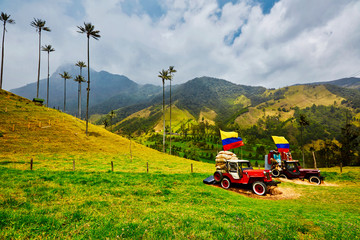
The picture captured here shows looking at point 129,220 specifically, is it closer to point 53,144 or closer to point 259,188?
point 259,188

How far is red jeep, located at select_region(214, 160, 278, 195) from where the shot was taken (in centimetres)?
1425

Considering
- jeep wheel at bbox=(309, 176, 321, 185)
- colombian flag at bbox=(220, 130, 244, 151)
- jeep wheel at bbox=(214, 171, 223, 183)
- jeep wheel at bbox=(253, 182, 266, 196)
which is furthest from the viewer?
jeep wheel at bbox=(309, 176, 321, 185)

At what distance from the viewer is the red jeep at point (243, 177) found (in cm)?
1425

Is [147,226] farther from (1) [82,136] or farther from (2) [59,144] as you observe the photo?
(1) [82,136]

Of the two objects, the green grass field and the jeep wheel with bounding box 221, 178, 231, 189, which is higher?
the green grass field

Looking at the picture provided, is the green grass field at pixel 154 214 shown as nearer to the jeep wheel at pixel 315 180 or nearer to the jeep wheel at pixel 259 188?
the jeep wheel at pixel 259 188

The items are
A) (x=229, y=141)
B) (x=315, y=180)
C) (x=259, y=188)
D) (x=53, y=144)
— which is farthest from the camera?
(x=53, y=144)

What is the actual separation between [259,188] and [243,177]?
5.16 ft

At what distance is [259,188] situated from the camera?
1419 centimetres

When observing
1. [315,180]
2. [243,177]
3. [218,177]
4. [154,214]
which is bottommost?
[315,180]

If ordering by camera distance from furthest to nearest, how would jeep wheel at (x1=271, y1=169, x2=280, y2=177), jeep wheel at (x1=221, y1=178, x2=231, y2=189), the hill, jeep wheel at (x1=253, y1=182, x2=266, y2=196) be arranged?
1. the hill
2. jeep wheel at (x1=271, y1=169, x2=280, y2=177)
3. jeep wheel at (x1=221, y1=178, x2=231, y2=189)
4. jeep wheel at (x1=253, y1=182, x2=266, y2=196)

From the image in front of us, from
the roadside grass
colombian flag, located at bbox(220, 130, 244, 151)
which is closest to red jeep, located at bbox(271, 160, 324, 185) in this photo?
colombian flag, located at bbox(220, 130, 244, 151)

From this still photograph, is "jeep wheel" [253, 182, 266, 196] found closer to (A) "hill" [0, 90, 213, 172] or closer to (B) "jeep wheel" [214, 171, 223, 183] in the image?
(B) "jeep wheel" [214, 171, 223, 183]

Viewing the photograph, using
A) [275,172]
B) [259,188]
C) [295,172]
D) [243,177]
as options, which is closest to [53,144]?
[243,177]
